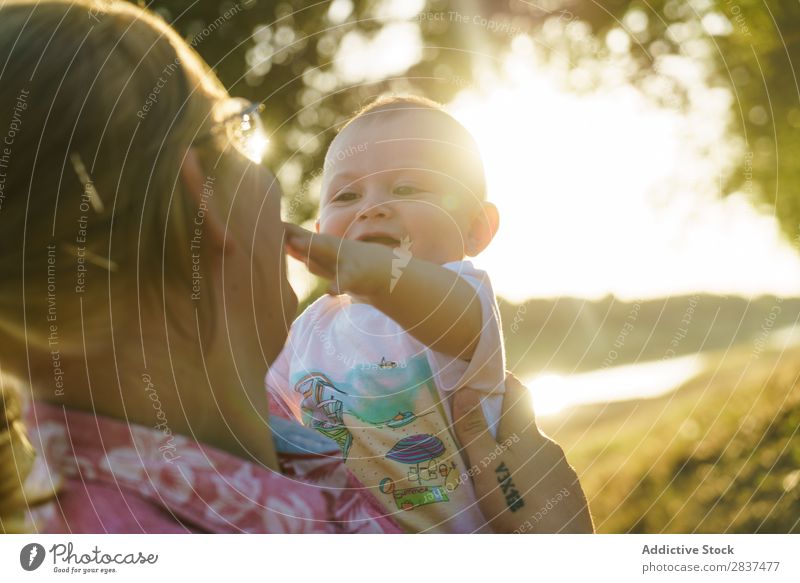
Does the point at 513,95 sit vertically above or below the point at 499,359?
above

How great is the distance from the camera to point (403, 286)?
109cm

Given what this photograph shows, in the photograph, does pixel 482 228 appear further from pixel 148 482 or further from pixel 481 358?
pixel 148 482

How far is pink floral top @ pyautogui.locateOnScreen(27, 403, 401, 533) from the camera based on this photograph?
85 cm

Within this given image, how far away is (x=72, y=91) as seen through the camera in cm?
82

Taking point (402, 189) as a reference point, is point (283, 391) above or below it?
below

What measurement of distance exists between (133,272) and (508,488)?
2.47 ft

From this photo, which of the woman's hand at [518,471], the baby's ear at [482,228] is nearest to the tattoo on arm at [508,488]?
the woman's hand at [518,471]

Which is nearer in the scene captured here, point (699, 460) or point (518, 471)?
point (518, 471)

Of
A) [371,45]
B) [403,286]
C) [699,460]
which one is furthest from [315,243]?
[699,460]

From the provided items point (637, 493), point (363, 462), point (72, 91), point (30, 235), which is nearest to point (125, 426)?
point (30, 235)

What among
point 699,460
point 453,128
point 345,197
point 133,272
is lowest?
point 133,272

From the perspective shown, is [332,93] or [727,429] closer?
[332,93]
